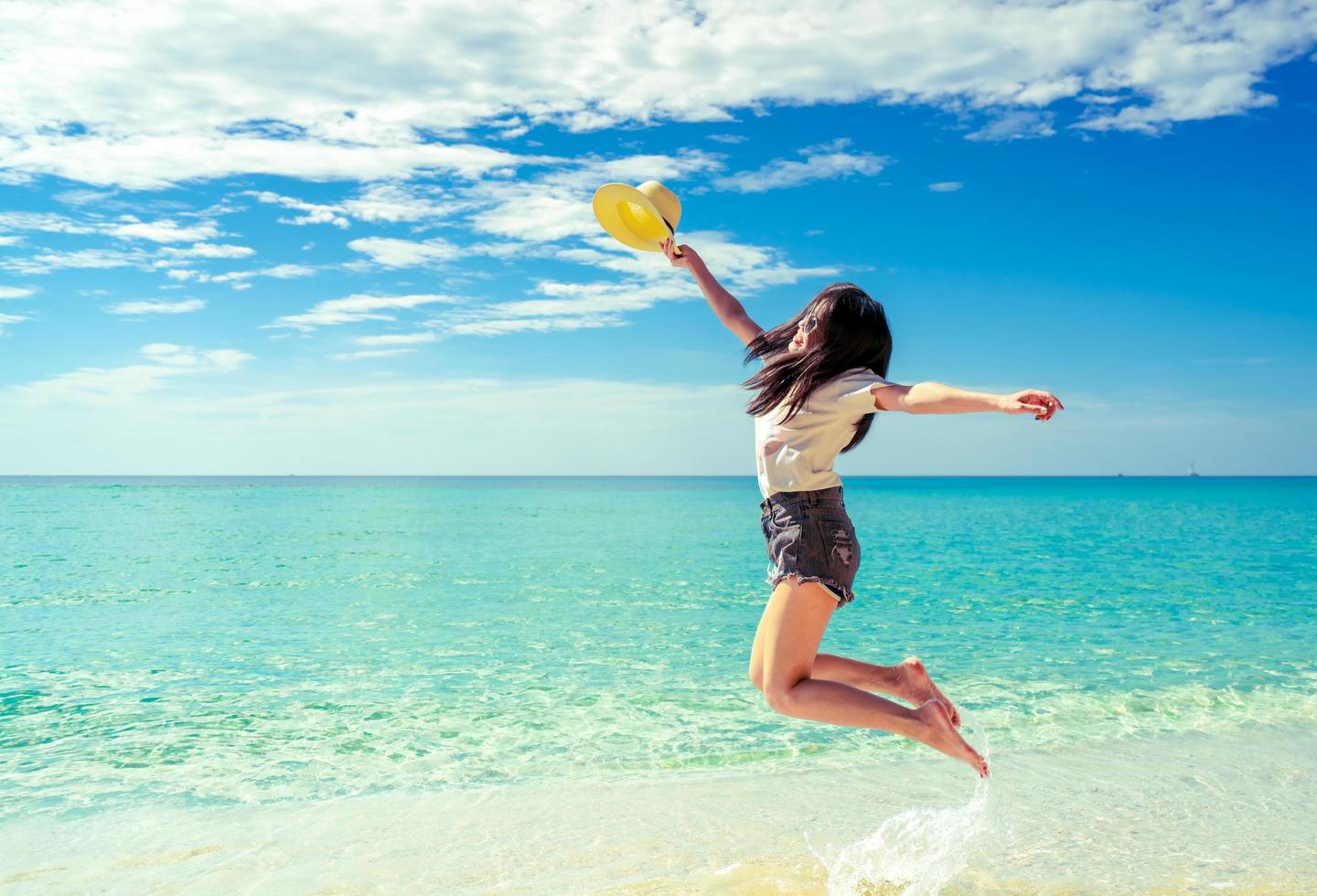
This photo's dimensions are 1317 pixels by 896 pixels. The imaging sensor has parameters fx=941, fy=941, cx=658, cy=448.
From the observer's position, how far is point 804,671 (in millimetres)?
3881

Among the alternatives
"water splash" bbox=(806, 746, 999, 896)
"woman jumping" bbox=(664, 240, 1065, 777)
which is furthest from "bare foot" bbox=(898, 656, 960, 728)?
"water splash" bbox=(806, 746, 999, 896)

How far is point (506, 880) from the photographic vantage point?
14.2 feet

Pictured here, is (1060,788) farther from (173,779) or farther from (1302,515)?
(1302,515)

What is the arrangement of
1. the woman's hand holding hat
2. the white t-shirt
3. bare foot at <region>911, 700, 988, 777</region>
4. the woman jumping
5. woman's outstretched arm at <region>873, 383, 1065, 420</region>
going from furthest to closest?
the woman's hand holding hat < bare foot at <region>911, 700, 988, 777</region> < the woman jumping < the white t-shirt < woman's outstretched arm at <region>873, 383, 1065, 420</region>

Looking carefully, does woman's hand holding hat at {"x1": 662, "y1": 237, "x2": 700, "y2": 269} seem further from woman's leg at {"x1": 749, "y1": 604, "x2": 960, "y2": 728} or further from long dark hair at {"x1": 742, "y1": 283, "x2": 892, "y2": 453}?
woman's leg at {"x1": 749, "y1": 604, "x2": 960, "y2": 728}

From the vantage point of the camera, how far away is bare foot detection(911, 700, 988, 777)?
13.3 ft

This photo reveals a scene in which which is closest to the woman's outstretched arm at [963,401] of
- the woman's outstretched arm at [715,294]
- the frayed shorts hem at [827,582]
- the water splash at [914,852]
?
the frayed shorts hem at [827,582]

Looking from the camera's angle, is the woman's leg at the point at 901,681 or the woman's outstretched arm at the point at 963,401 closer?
the woman's outstretched arm at the point at 963,401

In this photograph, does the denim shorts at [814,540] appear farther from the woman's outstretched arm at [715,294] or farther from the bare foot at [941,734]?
the woman's outstretched arm at [715,294]

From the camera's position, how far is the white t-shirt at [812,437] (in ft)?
12.0

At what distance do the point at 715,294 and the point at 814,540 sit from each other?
1500 mm

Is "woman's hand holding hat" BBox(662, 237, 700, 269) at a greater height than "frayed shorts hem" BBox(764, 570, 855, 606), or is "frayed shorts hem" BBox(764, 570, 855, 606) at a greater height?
"woman's hand holding hat" BBox(662, 237, 700, 269)

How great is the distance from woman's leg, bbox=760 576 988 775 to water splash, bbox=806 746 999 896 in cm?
82

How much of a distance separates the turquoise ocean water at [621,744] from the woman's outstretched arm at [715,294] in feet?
7.27
